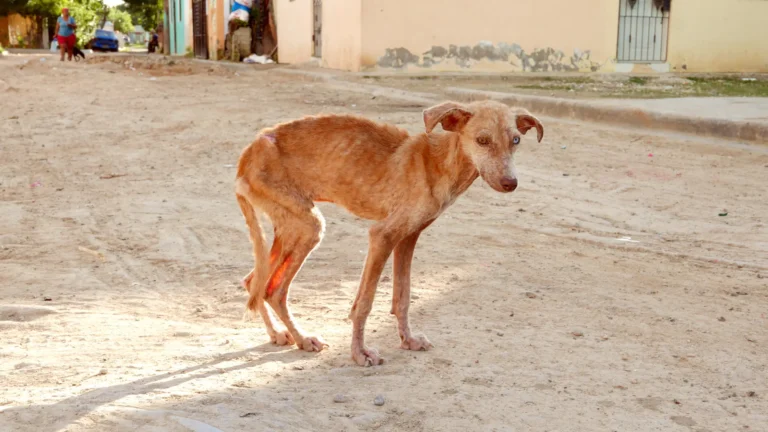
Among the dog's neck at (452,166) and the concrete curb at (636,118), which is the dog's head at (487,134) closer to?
the dog's neck at (452,166)

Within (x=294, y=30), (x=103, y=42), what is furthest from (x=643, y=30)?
(x=103, y=42)

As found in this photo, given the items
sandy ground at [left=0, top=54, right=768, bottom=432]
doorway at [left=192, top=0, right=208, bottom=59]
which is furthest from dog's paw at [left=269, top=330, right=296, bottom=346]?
doorway at [left=192, top=0, right=208, bottom=59]

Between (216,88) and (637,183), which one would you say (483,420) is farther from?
(216,88)

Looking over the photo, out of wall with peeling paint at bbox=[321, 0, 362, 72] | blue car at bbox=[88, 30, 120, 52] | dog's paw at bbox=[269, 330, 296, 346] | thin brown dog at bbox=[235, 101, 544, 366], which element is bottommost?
dog's paw at bbox=[269, 330, 296, 346]

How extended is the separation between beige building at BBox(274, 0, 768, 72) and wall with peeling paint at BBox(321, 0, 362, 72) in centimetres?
2

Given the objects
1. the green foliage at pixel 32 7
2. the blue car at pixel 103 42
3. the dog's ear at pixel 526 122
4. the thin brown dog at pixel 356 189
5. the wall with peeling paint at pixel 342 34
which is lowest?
the thin brown dog at pixel 356 189

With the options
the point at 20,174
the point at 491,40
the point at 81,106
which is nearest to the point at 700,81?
the point at 491,40

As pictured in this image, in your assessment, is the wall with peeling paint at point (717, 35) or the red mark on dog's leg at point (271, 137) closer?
the red mark on dog's leg at point (271, 137)

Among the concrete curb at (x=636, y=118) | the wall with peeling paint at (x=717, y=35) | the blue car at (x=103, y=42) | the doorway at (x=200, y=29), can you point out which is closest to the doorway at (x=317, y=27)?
the wall with peeling paint at (x=717, y=35)

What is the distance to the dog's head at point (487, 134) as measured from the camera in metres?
3.49

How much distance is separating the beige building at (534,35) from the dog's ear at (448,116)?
15163 millimetres

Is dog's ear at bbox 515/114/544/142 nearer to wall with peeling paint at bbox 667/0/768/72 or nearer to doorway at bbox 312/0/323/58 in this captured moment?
doorway at bbox 312/0/323/58

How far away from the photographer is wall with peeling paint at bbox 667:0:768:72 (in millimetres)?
21156

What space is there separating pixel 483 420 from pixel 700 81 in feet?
52.6
